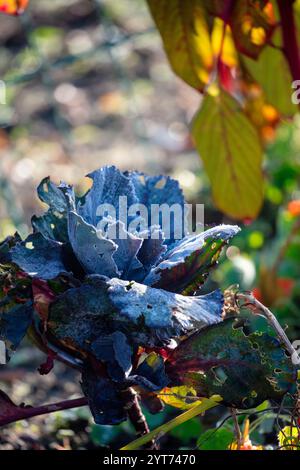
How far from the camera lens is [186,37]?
1.68 m

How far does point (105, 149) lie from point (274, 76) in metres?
2.08

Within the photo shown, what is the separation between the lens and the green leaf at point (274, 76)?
1.79m

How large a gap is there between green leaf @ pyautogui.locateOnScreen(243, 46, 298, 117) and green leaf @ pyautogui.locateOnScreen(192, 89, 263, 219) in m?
0.12

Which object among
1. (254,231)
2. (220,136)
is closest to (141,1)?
(254,231)

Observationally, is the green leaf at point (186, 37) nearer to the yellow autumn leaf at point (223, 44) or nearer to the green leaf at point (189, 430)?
the yellow autumn leaf at point (223, 44)

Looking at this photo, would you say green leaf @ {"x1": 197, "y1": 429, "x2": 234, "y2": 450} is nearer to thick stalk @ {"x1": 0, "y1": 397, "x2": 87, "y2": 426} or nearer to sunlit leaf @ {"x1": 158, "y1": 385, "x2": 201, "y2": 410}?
sunlit leaf @ {"x1": 158, "y1": 385, "x2": 201, "y2": 410}

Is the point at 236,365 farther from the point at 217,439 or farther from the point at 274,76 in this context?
the point at 274,76

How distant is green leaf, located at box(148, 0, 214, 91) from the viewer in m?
1.64

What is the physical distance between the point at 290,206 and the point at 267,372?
58.6 inches

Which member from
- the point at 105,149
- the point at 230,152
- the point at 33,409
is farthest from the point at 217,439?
the point at 105,149

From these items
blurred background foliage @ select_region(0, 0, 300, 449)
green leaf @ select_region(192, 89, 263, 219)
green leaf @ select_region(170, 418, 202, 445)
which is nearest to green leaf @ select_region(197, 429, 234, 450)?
blurred background foliage @ select_region(0, 0, 300, 449)

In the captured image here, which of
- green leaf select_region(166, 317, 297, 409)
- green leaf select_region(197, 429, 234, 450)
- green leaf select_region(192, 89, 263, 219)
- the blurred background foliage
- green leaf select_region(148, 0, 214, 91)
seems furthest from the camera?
the blurred background foliage

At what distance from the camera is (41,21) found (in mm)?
5082
